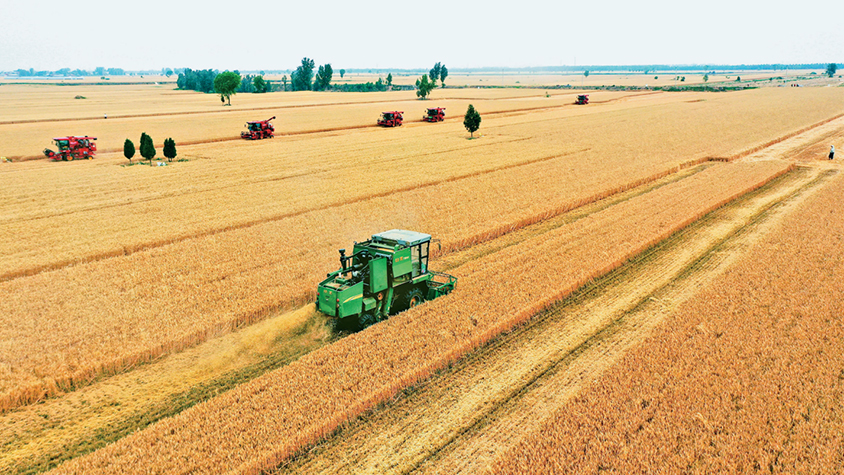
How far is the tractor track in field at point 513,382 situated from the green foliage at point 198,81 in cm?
14889

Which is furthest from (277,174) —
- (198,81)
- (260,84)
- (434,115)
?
(198,81)

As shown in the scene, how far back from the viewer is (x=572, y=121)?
69125 mm

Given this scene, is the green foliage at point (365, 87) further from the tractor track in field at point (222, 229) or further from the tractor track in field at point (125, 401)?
the tractor track in field at point (125, 401)

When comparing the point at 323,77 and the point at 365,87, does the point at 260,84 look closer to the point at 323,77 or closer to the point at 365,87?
the point at 323,77

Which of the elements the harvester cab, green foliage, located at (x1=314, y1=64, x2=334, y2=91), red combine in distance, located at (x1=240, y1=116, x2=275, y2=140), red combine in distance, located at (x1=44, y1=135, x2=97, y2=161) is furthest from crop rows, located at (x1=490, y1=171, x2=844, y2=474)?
green foliage, located at (x1=314, y1=64, x2=334, y2=91)

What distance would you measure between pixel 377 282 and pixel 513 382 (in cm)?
463

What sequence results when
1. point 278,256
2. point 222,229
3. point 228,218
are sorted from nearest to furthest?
point 278,256, point 222,229, point 228,218

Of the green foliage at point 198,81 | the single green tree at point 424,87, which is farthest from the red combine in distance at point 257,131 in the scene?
the green foliage at point 198,81

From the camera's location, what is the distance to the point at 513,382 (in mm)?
12125

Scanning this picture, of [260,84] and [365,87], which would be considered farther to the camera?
[365,87]

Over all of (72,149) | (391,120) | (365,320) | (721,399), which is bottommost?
(721,399)

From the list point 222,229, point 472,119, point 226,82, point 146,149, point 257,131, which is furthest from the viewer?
point 226,82

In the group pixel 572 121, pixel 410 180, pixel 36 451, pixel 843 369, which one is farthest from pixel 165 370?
pixel 572 121

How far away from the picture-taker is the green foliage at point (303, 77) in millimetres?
159525
